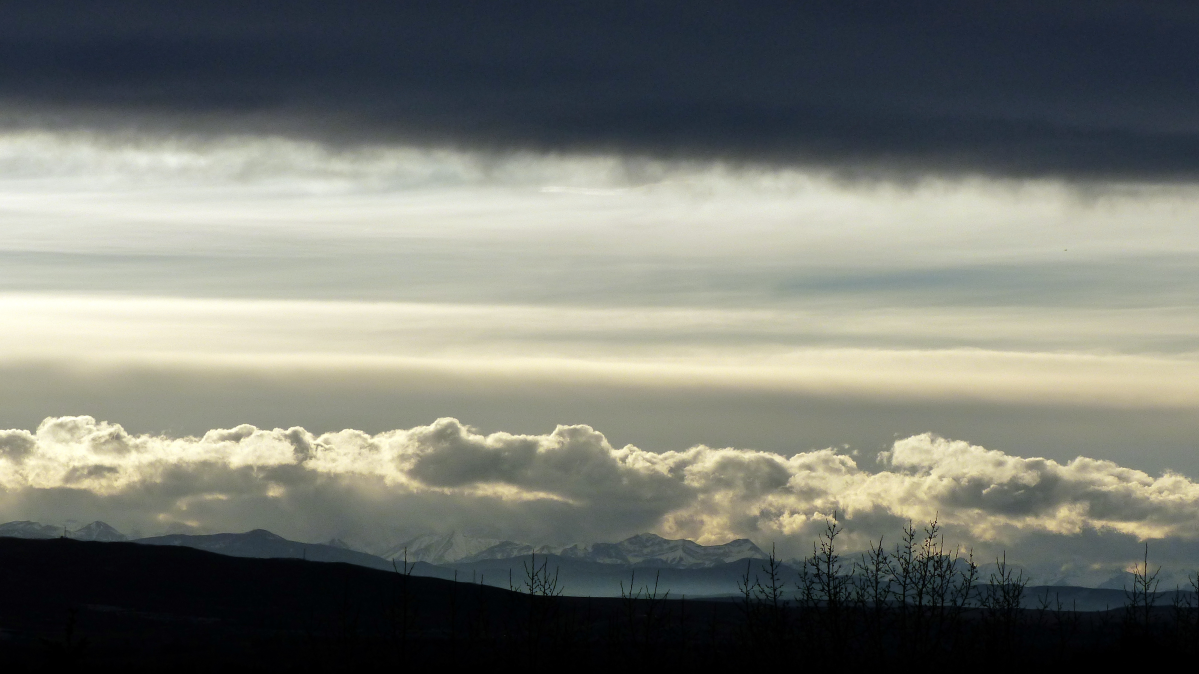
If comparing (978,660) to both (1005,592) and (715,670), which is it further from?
(715,670)

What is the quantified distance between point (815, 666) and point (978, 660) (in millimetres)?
29518

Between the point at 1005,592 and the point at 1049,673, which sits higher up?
the point at 1005,592

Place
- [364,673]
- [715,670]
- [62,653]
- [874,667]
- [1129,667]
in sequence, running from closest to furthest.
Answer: [62,653]
[874,667]
[1129,667]
[715,670]
[364,673]

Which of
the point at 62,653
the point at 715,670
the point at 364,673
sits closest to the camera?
the point at 62,653

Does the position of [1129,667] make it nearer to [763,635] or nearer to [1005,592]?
[1005,592]

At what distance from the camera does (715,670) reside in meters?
154

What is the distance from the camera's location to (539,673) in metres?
174

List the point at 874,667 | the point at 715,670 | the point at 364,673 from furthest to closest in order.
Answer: the point at 364,673 < the point at 715,670 < the point at 874,667

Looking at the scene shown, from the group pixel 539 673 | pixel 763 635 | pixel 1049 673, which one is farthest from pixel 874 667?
pixel 539 673

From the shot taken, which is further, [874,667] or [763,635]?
[763,635]

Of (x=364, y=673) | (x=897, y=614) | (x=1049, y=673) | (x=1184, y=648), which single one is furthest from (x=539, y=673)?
(x=1184, y=648)

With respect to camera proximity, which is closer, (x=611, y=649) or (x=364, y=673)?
(x=611, y=649)

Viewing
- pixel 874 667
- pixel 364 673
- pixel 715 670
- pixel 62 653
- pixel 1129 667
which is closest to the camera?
pixel 62 653

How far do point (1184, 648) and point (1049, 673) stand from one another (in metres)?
16.2
